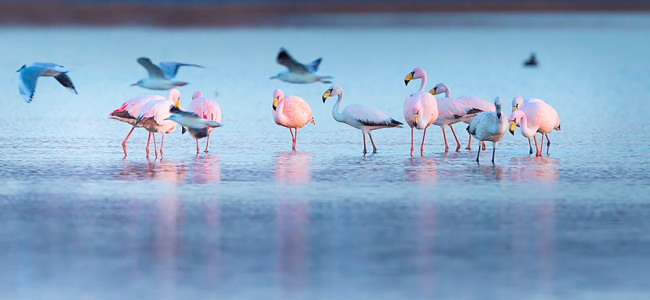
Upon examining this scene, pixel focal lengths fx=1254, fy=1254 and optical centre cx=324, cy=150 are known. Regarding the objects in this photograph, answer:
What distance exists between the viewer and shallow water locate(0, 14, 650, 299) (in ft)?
23.1

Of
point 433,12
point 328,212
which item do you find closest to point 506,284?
point 328,212

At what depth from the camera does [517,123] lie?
12.4m

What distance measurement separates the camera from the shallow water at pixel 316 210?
705 centimetres

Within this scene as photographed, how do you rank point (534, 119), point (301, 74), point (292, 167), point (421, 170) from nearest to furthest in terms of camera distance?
1. point (421, 170)
2. point (292, 167)
3. point (534, 119)
4. point (301, 74)

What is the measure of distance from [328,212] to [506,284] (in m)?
2.44

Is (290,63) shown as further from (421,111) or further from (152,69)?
(421,111)

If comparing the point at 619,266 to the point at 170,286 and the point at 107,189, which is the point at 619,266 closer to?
the point at 170,286

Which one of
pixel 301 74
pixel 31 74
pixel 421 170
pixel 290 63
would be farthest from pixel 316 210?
pixel 301 74

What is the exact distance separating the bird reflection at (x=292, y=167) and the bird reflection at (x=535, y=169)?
72.4 inches

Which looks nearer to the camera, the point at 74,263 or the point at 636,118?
the point at 74,263

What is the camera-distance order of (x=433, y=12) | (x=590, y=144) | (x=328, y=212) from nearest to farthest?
(x=328, y=212) → (x=590, y=144) → (x=433, y=12)

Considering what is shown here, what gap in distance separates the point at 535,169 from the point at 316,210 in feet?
9.64

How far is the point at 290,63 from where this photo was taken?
1565 cm

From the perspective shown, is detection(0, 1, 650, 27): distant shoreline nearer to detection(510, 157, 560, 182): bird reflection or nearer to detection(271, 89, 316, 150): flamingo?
detection(271, 89, 316, 150): flamingo
